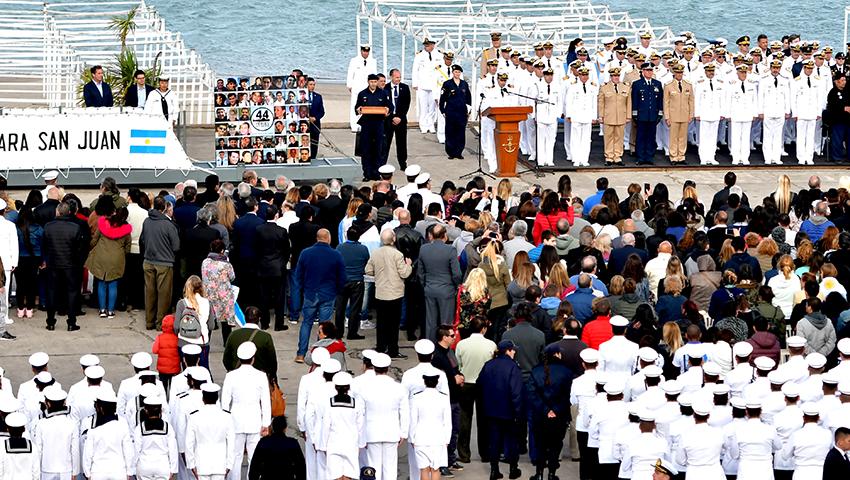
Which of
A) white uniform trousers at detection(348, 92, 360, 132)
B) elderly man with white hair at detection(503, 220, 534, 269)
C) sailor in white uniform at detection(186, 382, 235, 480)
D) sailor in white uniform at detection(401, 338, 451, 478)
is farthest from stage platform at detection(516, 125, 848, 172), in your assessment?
sailor in white uniform at detection(186, 382, 235, 480)

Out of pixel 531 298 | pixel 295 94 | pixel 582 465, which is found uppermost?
pixel 295 94

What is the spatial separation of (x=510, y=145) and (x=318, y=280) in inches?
314

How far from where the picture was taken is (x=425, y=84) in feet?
95.0

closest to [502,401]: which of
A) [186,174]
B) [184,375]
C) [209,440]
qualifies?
[209,440]

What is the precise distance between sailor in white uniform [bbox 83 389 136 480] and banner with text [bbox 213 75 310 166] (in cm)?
1009

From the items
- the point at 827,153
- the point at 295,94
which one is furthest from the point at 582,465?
the point at 827,153

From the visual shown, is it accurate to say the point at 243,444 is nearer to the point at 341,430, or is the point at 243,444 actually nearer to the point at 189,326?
the point at 341,430

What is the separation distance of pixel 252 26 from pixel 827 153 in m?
37.2

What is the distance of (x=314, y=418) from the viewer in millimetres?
15602

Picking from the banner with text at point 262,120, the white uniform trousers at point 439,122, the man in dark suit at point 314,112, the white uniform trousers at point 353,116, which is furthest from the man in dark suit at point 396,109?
the white uniform trousers at point 439,122

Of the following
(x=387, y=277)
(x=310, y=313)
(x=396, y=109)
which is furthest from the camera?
(x=396, y=109)

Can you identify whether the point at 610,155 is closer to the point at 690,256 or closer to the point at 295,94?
the point at 295,94

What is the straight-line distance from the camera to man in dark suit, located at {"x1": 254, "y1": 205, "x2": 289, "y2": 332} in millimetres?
19625

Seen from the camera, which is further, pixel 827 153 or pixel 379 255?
pixel 827 153
